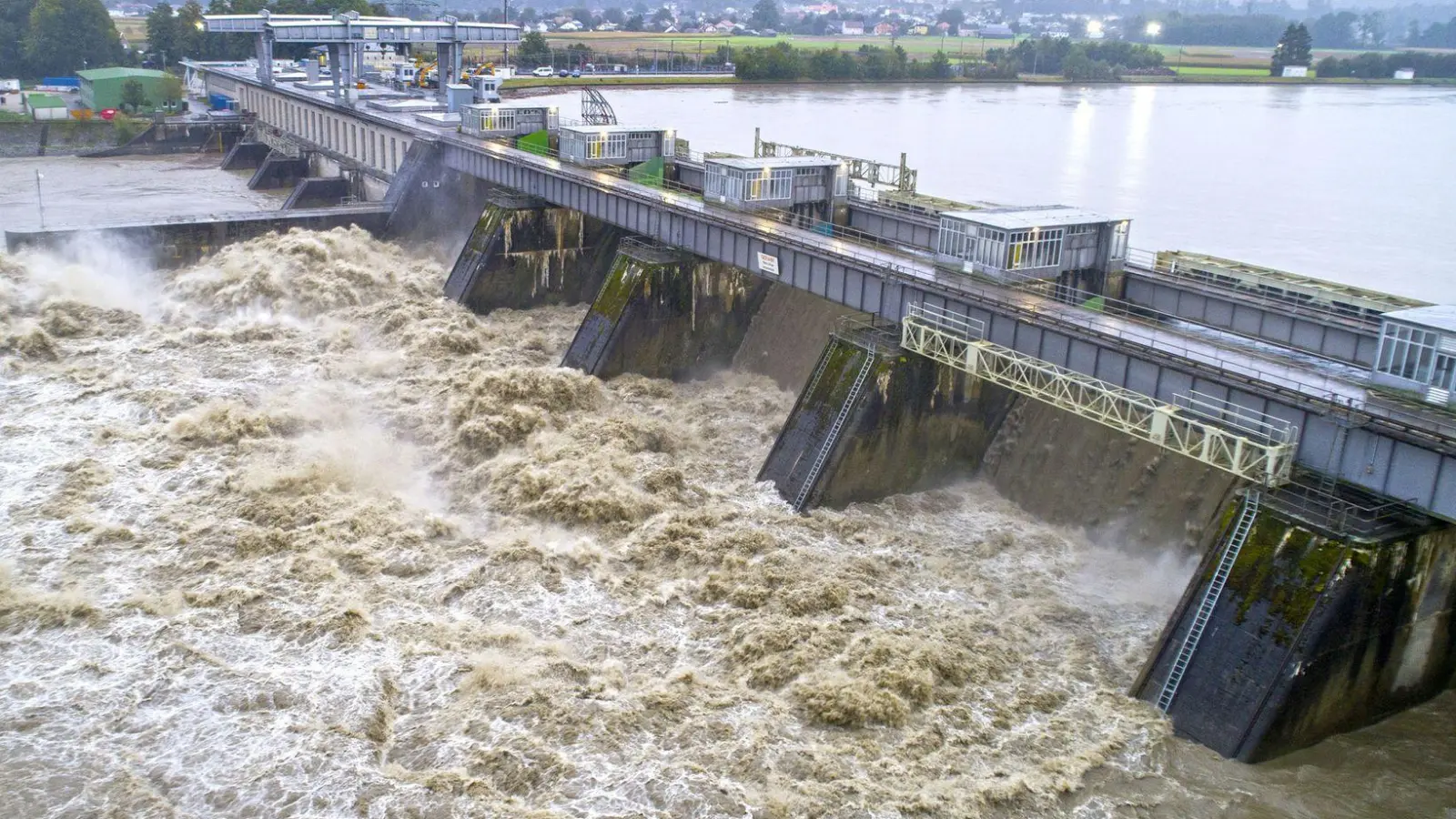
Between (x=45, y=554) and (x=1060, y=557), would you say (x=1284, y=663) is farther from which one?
(x=45, y=554)

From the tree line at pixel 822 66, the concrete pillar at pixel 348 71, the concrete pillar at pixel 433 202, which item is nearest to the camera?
the concrete pillar at pixel 433 202

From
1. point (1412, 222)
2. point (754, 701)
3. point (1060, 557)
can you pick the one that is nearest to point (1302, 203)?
point (1412, 222)

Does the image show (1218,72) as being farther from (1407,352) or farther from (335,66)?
(1407,352)

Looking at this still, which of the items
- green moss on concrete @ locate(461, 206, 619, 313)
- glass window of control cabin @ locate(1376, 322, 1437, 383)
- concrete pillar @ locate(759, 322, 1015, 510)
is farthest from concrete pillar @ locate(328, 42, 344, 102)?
glass window of control cabin @ locate(1376, 322, 1437, 383)

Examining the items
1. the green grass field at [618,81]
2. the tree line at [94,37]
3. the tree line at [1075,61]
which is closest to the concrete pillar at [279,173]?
the tree line at [94,37]

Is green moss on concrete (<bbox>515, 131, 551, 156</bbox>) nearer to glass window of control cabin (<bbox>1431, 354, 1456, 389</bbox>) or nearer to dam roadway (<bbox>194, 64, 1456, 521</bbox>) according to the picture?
dam roadway (<bbox>194, 64, 1456, 521</bbox>)

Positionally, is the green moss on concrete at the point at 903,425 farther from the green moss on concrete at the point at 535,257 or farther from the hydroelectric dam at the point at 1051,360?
the green moss on concrete at the point at 535,257
